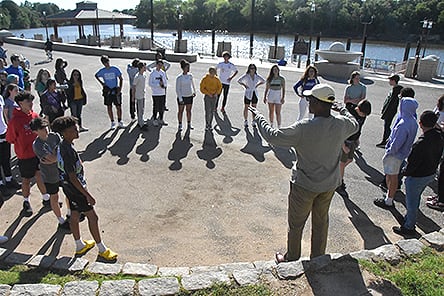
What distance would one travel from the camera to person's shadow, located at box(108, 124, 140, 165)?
7.43 meters

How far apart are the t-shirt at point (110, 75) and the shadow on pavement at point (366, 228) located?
19.7 ft

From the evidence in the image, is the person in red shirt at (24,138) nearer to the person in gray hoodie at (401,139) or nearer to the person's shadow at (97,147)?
the person's shadow at (97,147)

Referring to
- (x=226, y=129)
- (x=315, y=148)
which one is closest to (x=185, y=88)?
(x=226, y=129)

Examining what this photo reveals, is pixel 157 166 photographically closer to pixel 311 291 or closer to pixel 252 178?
pixel 252 178

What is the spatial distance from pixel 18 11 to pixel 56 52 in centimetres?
8777

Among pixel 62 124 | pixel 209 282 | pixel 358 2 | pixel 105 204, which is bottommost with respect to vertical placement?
pixel 105 204

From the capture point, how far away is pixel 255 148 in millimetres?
8000

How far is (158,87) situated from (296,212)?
6.07 meters

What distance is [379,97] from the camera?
12.9 m

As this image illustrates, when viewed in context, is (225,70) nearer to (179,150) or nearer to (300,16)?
(179,150)

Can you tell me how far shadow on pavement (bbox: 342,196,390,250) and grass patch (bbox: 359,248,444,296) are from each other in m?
0.74

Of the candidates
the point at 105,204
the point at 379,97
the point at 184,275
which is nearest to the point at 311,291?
the point at 184,275

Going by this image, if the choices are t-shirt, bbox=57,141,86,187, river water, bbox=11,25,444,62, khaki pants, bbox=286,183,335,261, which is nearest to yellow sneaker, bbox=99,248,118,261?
t-shirt, bbox=57,141,86,187

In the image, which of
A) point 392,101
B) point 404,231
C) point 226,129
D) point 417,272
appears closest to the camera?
point 417,272
